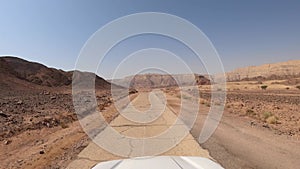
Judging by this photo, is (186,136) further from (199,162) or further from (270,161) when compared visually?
(199,162)

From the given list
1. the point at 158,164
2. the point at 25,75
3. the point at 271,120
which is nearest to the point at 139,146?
the point at 158,164

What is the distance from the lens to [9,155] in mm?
9742

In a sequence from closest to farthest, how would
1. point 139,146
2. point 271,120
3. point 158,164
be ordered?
point 158,164
point 139,146
point 271,120

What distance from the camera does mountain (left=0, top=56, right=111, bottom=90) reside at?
60.5 meters

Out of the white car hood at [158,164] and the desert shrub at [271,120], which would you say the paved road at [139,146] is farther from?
the desert shrub at [271,120]

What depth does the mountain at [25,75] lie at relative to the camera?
199 feet

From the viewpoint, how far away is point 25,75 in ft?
252

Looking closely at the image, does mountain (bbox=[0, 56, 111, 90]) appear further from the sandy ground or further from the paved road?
the sandy ground

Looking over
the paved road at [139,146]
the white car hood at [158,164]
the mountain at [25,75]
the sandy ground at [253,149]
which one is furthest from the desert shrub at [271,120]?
the mountain at [25,75]

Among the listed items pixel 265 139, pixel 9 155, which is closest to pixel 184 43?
pixel 265 139

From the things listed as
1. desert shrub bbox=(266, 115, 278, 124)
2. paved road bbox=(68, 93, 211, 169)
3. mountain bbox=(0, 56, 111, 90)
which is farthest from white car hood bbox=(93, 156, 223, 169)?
mountain bbox=(0, 56, 111, 90)

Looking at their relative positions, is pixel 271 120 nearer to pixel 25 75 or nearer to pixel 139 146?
pixel 139 146

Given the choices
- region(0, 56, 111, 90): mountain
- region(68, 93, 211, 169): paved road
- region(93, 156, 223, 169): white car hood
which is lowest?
region(68, 93, 211, 169): paved road

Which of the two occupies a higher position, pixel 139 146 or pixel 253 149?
pixel 139 146
